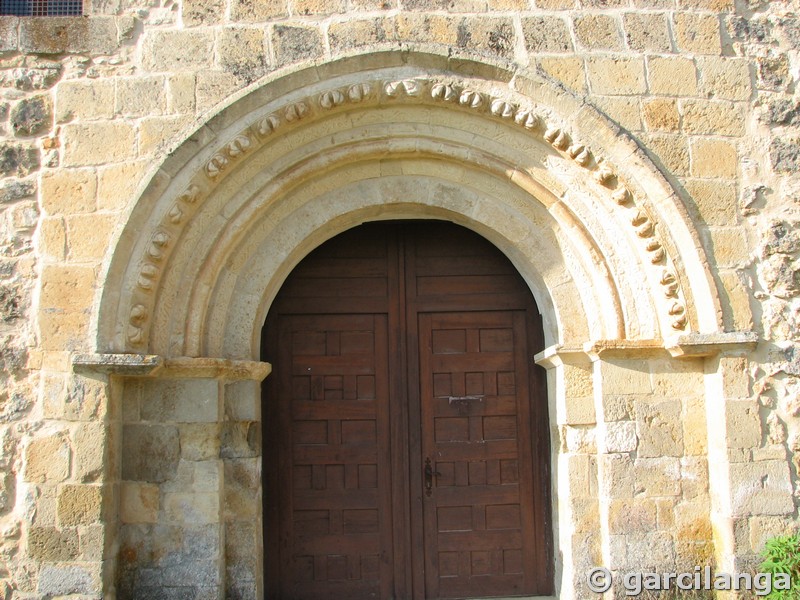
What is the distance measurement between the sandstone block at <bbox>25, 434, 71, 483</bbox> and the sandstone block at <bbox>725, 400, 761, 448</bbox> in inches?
133

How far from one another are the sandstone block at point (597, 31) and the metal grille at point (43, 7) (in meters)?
2.85

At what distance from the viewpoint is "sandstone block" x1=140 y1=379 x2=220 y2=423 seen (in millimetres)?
3980

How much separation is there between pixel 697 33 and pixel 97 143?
337 centimetres

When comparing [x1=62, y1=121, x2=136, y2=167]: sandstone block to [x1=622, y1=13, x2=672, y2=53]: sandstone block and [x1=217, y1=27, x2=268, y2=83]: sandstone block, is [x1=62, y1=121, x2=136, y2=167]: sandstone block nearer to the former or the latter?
[x1=217, y1=27, x2=268, y2=83]: sandstone block

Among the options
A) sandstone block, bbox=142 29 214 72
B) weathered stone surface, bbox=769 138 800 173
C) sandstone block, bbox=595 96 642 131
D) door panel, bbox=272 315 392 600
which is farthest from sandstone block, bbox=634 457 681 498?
sandstone block, bbox=142 29 214 72

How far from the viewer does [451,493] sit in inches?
176

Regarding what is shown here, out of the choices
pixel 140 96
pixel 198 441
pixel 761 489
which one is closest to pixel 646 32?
pixel 761 489

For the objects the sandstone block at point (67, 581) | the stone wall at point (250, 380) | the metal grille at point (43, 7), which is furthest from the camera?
the metal grille at point (43, 7)

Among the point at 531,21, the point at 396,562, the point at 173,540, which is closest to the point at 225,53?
the point at 531,21

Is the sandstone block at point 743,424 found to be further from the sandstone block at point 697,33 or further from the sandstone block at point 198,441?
the sandstone block at point 198,441

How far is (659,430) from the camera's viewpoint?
4.00 m

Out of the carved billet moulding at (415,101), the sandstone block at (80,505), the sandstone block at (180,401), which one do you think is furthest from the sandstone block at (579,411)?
the sandstone block at (80,505)

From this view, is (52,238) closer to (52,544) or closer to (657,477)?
(52,544)

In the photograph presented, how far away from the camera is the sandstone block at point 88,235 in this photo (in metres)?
3.95
